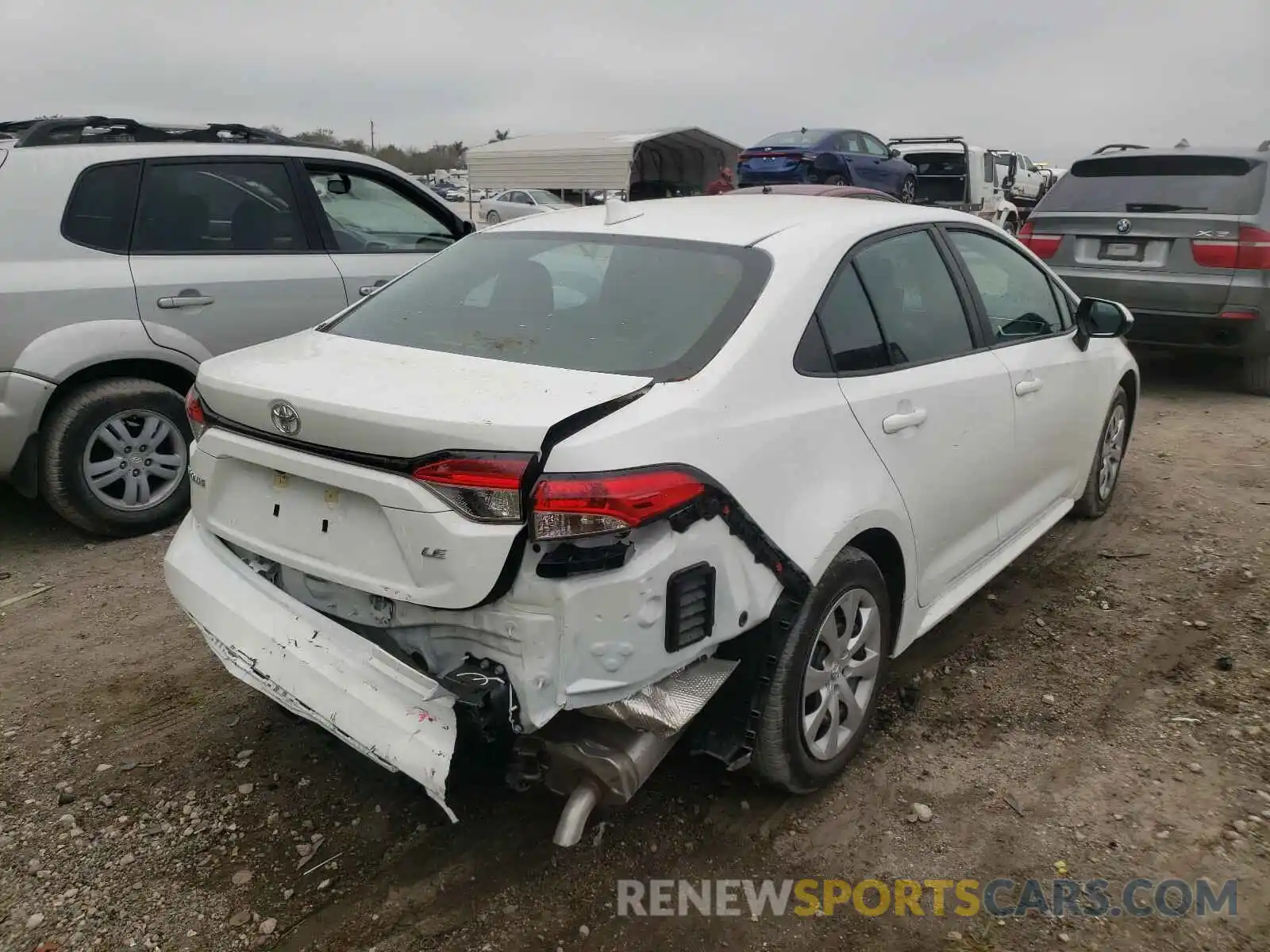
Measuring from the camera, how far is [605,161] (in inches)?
759

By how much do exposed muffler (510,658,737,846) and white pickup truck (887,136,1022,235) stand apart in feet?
67.4

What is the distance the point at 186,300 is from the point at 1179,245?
6511 millimetres

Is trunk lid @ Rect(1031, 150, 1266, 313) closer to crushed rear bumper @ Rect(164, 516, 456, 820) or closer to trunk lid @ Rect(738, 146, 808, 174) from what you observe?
crushed rear bumper @ Rect(164, 516, 456, 820)

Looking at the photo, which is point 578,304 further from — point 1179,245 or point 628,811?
point 1179,245

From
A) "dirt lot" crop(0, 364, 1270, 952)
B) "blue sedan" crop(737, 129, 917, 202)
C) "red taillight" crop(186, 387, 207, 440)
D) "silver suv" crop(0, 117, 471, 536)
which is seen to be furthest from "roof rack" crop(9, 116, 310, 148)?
"blue sedan" crop(737, 129, 917, 202)

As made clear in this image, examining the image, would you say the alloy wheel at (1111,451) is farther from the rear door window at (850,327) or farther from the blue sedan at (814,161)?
the blue sedan at (814,161)

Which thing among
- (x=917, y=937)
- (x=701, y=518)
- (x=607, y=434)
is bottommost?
(x=917, y=937)

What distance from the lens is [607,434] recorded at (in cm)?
210

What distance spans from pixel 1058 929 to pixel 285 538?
2.10 metres

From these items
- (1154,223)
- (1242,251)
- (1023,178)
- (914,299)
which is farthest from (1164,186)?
(1023,178)

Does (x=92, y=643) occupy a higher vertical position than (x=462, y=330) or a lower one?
lower

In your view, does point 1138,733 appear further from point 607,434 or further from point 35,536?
point 35,536

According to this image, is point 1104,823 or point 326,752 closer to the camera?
point 1104,823

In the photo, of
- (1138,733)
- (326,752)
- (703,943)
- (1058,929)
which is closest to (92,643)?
(326,752)
